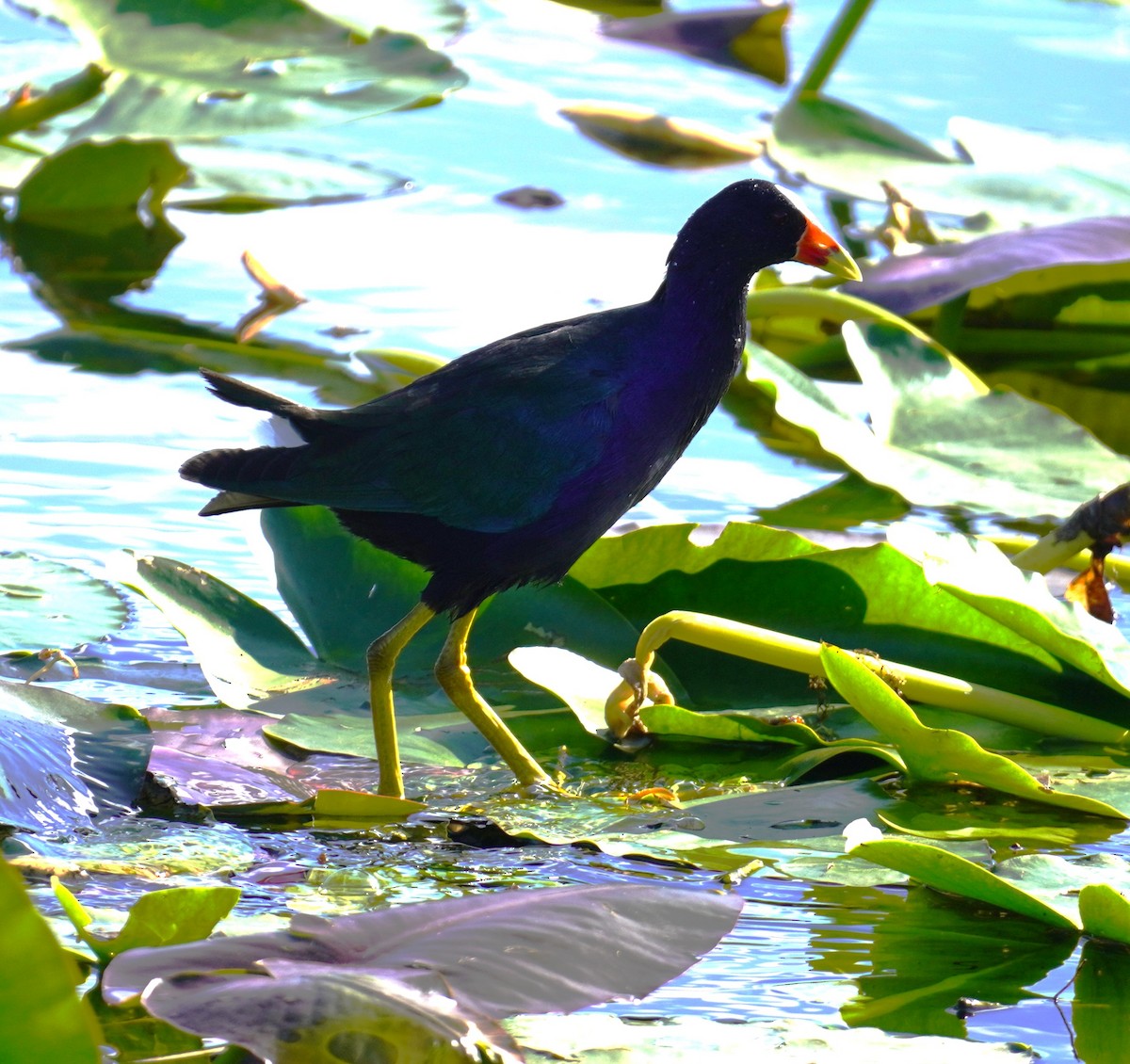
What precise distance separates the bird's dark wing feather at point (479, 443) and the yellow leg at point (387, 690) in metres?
0.12

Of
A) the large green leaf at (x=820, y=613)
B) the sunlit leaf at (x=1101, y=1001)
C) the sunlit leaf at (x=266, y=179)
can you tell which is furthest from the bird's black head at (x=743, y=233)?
the sunlit leaf at (x=266, y=179)

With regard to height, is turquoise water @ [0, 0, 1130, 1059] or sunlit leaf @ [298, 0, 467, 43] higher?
sunlit leaf @ [298, 0, 467, 43]

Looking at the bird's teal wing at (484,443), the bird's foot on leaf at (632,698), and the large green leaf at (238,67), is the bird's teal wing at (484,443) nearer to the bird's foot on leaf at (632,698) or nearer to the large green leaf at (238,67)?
the bird's foot on leaf at (632,698)

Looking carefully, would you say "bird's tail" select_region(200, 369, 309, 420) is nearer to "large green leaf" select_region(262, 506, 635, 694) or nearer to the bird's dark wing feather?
the bird's dark wing feather

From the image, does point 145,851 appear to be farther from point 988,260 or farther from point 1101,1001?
point 988,260

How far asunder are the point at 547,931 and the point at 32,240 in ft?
9.18

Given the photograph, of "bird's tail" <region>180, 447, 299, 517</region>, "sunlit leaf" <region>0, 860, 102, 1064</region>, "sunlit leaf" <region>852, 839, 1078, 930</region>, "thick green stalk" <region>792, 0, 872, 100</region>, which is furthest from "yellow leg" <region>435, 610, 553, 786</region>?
"thick green stalk" <region>792, 0, 872, 100</region>

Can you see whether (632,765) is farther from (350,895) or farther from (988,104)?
(988,104)

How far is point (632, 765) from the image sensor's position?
2029 millimetres

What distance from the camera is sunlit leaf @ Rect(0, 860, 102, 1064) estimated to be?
0.96 meters

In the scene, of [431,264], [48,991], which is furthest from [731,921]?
[431,264]

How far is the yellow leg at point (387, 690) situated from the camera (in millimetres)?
1911

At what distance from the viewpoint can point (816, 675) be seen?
2066 millimetres

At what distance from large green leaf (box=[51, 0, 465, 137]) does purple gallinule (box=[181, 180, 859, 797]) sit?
141cm
